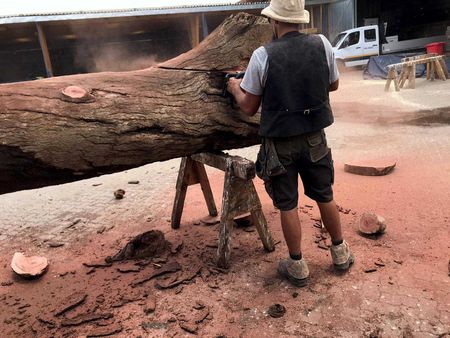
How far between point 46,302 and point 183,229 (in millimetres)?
1385

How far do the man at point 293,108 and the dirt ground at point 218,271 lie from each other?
12.3 inches

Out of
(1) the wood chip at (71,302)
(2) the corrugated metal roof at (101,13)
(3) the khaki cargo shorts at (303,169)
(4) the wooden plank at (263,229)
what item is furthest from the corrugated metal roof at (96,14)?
(3) the khaki cargo shorts at (303,169)

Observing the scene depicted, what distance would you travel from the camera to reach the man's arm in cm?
247

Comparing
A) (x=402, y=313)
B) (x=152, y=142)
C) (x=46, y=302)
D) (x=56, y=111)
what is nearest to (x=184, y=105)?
(x=152, y=142)

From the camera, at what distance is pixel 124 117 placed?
2467 mm

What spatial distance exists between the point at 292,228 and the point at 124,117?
134 cm

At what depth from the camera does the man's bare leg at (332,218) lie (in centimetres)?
270

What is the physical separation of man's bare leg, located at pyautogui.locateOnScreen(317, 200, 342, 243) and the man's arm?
82cm

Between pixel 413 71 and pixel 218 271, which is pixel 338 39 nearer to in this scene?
pixel 413 71

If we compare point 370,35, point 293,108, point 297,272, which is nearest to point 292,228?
point 297,272

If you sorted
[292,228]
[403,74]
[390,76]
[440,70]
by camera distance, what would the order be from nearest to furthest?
[292,228], [390,76], [403,74], [440,70]

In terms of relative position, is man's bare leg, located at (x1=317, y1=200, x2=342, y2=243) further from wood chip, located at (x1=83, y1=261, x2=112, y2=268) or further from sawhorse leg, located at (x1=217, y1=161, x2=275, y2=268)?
wood chip, located at (x1=83, y1=261, x2=112, y2=268)

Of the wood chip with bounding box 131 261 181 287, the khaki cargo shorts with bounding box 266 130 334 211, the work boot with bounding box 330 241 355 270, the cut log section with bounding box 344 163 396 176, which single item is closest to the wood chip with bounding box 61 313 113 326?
the wood chip with bounding box 131 261 181 287

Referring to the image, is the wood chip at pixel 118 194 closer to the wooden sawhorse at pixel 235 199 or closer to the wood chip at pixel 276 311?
the wooden sawhorse at pixel 235 199
